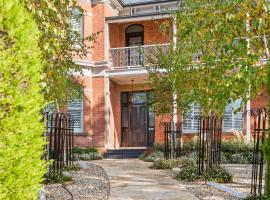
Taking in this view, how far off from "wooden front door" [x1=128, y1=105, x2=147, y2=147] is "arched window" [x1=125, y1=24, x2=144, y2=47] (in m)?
3.86

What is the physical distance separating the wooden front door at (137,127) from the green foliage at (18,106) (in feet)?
59.0

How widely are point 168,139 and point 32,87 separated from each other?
471 inches

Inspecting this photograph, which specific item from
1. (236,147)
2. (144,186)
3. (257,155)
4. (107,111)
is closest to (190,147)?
(236,147)

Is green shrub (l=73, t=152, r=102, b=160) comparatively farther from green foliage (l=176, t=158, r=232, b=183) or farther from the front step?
green foliage (l=176, t=158, r=232, b=183)

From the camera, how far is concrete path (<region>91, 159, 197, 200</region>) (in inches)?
302

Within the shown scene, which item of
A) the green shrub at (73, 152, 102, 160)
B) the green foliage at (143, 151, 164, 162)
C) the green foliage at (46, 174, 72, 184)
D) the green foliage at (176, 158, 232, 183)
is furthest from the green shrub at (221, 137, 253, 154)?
the green foliage at (46, 174, 72, 184)

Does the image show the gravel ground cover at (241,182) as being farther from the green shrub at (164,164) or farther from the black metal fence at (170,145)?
the black metal fence at (170,145)

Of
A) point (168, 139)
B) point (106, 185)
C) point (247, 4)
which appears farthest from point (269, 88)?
point (168, 139)

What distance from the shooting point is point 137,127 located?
2170 centimetres

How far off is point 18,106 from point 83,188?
5.67 m

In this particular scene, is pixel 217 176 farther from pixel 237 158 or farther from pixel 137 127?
pixel 137 127

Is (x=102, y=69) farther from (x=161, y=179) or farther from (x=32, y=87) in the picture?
(x=32, y=87)

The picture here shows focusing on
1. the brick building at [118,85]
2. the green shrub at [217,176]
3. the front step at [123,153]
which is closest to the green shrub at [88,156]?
the front step at [123,153]

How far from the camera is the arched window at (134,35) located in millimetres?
21859
